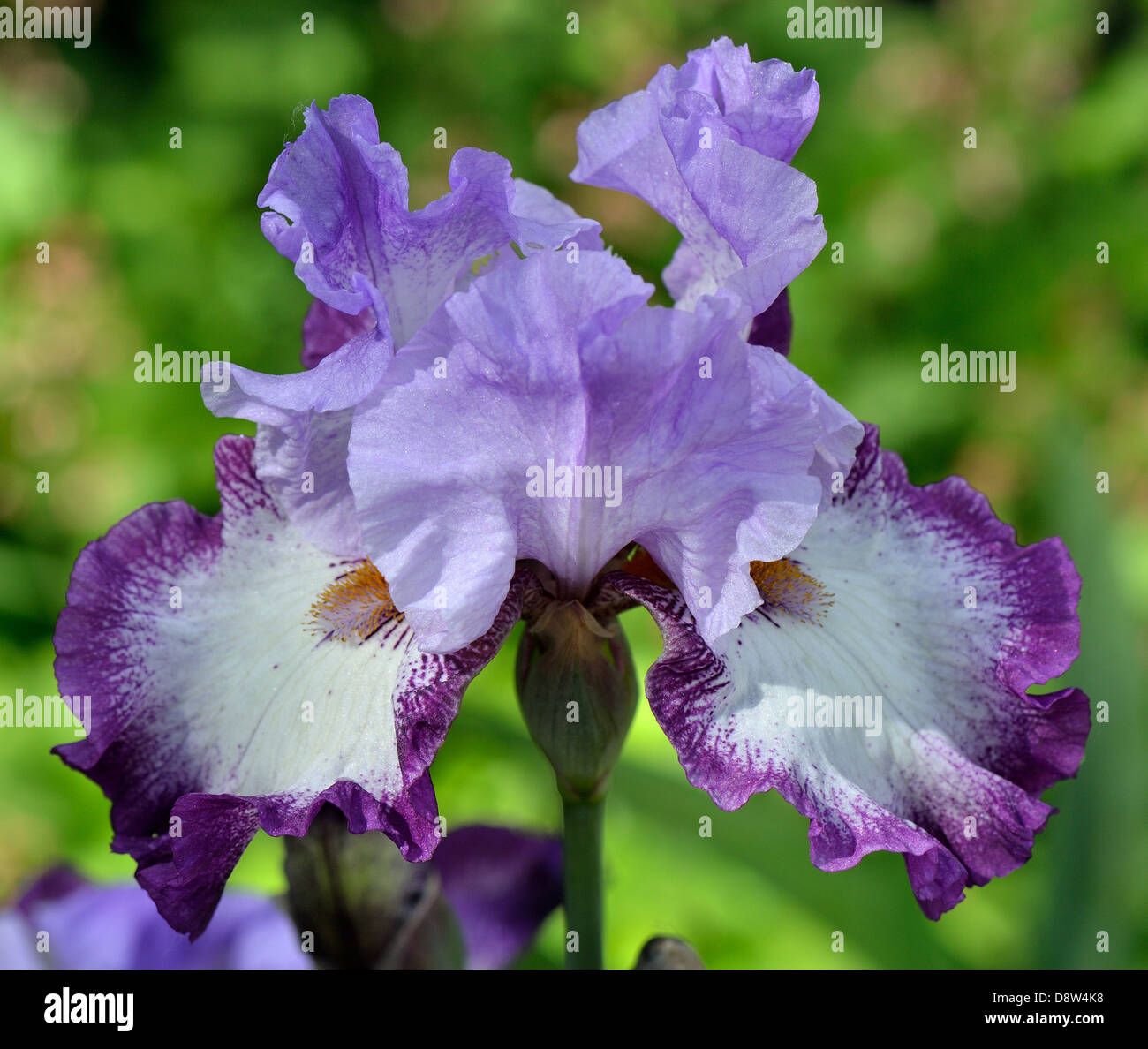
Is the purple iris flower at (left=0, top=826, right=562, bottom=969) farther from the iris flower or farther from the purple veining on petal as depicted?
the iris flower

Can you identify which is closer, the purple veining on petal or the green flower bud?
the green flower bud

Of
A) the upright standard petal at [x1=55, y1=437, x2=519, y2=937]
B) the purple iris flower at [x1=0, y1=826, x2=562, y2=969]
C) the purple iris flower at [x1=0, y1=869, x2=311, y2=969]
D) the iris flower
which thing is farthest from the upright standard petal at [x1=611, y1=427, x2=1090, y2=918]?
the purple iris flower at [x1=0, y1=869, x2=311, y2=969]

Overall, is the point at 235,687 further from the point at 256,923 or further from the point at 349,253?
the point at 256,923

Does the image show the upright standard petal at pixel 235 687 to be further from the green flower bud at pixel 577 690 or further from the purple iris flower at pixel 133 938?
the purple iris flower at pixel 133 938

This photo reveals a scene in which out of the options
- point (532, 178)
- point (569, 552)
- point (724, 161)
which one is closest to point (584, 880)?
point (569, 552)

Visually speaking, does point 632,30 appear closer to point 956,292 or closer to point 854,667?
point 956,292
